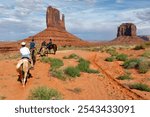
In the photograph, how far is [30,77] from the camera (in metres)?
16.7

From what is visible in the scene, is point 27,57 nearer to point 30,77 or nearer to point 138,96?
point 30,77

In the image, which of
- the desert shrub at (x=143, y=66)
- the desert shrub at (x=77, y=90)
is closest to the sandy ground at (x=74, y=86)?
the desert shrub at (x=77, y=90)

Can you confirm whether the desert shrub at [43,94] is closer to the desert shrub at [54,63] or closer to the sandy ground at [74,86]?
the sandy ground at [74,86]

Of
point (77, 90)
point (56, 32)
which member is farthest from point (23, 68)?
point (56, 32)

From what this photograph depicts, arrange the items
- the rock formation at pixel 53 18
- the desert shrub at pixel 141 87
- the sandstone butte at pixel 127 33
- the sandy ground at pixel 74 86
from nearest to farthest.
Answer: the sandy ground at pixel 74 86, the desert shrub at pixel 141 87, the rock formation at pixel 53 18, the sandstone butte at pixel 127 33

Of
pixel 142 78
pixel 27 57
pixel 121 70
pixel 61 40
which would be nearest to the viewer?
pixel 27 57

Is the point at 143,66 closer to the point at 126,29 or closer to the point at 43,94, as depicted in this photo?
the point at 43,94

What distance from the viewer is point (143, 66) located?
23.0 m

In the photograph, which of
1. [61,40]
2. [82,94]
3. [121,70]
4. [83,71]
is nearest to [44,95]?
[82,94]

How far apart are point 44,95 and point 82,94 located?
2464 mm

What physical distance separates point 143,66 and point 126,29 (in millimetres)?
128215

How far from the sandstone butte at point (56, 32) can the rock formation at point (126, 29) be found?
90.2ft

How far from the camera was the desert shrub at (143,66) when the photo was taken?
73.4 ft

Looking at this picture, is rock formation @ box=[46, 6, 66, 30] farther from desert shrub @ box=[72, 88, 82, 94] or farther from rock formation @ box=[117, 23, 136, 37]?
desert shrub @ box=[72, 88, 82, 94]
